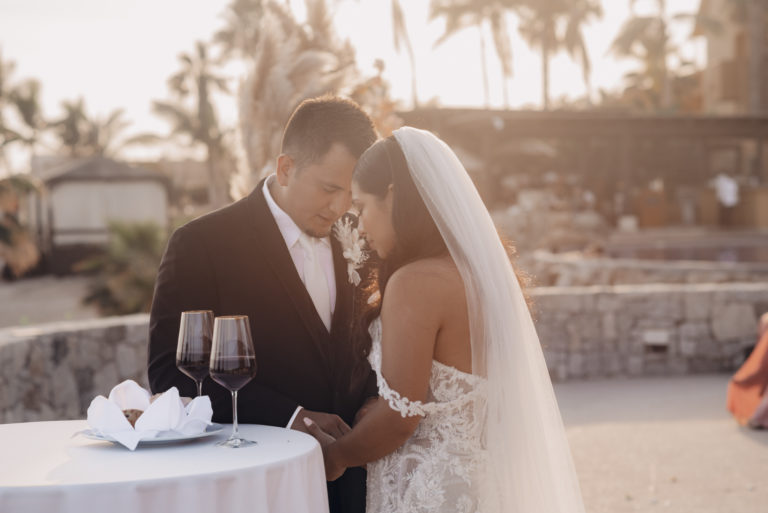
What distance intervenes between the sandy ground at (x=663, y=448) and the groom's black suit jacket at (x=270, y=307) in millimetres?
2869

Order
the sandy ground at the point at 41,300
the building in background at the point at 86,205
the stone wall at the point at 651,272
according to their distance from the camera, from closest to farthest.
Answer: the stone wall at the point at 651,272 < the sandy ground at the point at 41,300 < the building in background at the point at 86,205

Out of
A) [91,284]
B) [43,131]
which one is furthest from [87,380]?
[43,131]

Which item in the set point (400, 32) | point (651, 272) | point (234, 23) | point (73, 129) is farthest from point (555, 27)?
point (73, 129)

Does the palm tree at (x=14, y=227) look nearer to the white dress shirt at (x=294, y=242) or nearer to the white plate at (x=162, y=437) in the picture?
the white dress shirt at (x=294, y=242)

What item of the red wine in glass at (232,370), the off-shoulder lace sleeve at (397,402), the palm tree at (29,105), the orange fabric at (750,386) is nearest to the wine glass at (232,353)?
the red wine in glass at (232,370)

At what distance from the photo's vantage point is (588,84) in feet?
148

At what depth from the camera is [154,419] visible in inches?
103

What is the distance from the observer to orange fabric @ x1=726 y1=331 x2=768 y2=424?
775 cm

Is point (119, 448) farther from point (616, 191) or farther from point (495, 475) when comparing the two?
point (616, 191)

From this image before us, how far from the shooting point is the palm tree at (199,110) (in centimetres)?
5000

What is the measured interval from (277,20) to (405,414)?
4040 millimetres

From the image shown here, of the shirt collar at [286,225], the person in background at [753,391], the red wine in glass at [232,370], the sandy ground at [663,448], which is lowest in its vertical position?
the sandy ground at [663,448]

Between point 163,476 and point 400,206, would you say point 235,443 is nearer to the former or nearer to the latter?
point 163,476

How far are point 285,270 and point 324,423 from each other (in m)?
0.64
